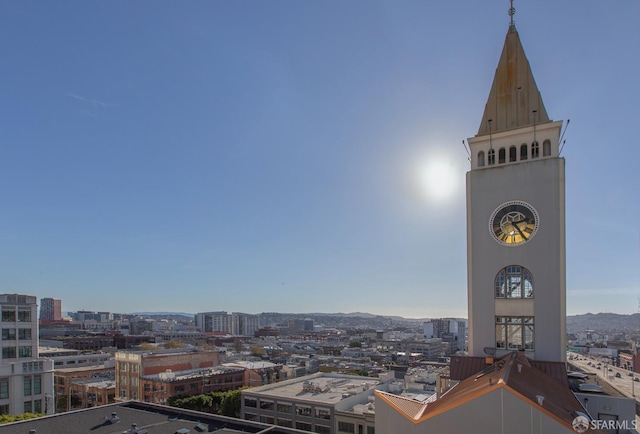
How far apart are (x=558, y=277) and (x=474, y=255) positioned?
6150 mm

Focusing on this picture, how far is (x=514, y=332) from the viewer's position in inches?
1259

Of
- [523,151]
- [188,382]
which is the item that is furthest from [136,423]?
[188,382]

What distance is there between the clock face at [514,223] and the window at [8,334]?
65220 mm

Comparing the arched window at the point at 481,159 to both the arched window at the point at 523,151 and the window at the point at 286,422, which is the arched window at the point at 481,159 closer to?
the arched window at the point at 523,151

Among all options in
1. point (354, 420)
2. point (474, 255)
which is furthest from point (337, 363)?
point (474, 255)

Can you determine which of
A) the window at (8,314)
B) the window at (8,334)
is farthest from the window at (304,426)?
the window at (8,314)

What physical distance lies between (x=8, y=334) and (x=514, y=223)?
221 ft

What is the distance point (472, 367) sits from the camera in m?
30.0

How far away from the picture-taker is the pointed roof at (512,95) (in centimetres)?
3378

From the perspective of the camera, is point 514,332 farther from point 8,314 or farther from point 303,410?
point 8,314

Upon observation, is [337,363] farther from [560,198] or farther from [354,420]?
[560,198]

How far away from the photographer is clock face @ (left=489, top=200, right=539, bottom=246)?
32219 mm

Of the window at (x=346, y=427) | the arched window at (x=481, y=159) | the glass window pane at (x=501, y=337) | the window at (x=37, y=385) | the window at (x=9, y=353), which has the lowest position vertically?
the window at (x=346, y=427)

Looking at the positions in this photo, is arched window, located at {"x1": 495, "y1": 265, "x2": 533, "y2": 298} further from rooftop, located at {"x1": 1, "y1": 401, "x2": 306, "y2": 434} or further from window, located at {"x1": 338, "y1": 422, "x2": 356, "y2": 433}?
window, located at {"x1": 338, "y1": 422, "x2": 356, "y2": 433}
